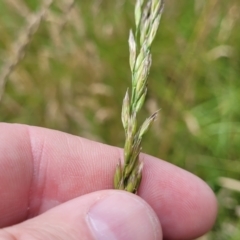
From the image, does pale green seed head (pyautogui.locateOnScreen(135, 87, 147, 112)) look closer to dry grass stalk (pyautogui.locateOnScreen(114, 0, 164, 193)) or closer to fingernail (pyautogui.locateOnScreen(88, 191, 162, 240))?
dry grass stalk (pyautogui.locateOnScreen(114, 0, 164, 193))

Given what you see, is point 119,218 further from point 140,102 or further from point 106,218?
point 140,102

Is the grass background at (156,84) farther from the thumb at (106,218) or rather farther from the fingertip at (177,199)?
the thumb at (106,218)

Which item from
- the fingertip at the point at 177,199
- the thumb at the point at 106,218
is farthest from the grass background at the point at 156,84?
the thumb at the point at 106,218

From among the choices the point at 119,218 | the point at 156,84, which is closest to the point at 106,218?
the point at 119,218

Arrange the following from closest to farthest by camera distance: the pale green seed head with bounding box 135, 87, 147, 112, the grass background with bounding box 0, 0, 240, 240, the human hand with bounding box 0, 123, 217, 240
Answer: the pale green seed head with bounding box 135, 87, 147, 112 < the human hand with bounding box 0, 123, 217, 240 < the grass background with bounding box 0, 0, 240, 240

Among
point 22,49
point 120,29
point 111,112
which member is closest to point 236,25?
point 120,29

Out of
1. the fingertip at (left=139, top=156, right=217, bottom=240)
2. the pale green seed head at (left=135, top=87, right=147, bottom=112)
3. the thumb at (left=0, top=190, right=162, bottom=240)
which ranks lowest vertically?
the fingertip at (left=139, top=156, right=217, bottom=240)

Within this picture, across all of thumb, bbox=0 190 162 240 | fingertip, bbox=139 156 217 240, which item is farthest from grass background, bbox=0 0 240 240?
thumb, bbox=0 190 162 240
